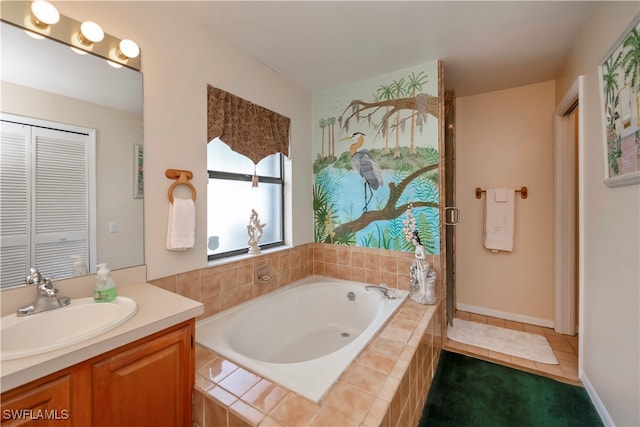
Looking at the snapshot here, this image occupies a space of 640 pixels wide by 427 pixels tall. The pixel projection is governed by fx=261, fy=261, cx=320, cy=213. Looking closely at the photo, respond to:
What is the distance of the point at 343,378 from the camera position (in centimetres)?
126

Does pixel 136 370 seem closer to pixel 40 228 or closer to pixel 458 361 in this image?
pixel 40 228

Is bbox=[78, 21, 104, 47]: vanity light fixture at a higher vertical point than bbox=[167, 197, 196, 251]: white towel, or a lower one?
higher

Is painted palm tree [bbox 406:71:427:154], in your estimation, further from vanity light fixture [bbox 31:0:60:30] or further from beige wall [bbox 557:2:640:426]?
vanity light fixture [bbox 31:0:60:30]

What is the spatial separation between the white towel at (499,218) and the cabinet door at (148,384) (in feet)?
9.80

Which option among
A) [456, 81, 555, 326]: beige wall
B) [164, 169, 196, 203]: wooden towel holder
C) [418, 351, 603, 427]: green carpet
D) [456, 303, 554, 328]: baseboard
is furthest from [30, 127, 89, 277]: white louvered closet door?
[456, 303, 554, 328]: baseboard

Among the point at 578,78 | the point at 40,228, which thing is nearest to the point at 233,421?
the point at 40,228

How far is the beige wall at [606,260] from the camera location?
124cm

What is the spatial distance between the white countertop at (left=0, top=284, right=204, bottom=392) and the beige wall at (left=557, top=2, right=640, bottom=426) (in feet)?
6.83

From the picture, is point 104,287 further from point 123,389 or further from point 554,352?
point 554,352

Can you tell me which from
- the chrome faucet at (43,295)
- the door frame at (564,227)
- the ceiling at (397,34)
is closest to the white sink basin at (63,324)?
the chrome faucet at (43,295)

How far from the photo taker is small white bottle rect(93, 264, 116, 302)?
1.21 m

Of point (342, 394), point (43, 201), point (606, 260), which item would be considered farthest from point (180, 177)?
point (606, 260)

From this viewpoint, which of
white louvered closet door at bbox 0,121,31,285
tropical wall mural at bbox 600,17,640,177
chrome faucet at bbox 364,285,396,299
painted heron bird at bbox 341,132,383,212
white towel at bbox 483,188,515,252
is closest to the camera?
white louvered closet door at bbox 0,121,31,285

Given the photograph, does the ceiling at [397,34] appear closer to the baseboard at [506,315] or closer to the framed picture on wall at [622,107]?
the framed picture on wall at [622,107]
